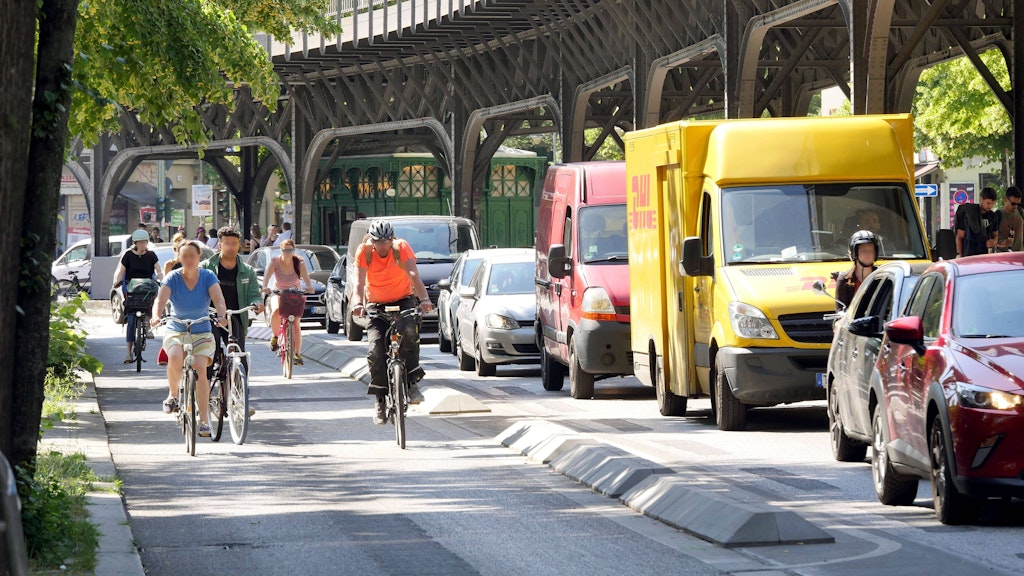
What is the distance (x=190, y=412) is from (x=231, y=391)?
37.2 inches

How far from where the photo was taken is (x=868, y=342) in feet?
37.9

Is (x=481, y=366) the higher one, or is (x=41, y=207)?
(x=41, y=207)

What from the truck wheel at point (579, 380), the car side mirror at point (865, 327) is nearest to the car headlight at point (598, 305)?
the truck wheel at point (579, 380)

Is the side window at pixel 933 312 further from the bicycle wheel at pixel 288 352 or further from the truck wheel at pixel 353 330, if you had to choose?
the truck wheel at pixel 353 330

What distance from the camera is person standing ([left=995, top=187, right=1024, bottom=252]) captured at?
21938 mm

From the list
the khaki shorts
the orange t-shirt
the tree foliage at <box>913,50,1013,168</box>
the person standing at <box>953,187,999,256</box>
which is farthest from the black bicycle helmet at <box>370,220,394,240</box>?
the tree foliage at <box>913,50,1013,168</box>

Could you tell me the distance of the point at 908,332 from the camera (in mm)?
9852

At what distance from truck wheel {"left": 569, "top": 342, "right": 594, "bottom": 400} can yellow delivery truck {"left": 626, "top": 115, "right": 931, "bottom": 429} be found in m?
2.60

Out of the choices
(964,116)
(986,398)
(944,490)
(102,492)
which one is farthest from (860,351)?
(964,116)

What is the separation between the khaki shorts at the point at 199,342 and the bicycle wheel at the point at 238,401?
219 millimetres

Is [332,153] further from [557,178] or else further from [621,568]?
[621,568]

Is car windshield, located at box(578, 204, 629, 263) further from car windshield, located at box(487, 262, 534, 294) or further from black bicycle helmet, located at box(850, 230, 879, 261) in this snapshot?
black bicycle helmet, located at box(850, 230, 879, 261)

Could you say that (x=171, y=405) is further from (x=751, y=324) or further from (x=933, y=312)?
(x=933, y=312)

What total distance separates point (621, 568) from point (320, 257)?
3268 centimetres
